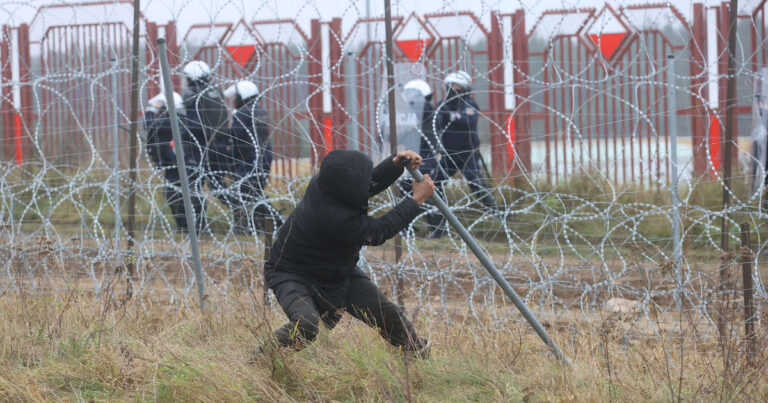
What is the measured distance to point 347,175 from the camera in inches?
162

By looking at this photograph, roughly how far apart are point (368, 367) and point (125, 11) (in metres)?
10.4

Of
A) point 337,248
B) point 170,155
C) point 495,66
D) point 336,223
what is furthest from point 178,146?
point 495,66

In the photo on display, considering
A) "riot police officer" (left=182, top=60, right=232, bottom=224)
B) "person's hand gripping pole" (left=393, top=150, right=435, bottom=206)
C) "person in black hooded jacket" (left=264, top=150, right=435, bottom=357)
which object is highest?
"riot police officer" (left=182, top=60, right=232, bottom=224)

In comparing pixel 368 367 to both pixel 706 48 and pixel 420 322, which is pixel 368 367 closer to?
pixel 420 322

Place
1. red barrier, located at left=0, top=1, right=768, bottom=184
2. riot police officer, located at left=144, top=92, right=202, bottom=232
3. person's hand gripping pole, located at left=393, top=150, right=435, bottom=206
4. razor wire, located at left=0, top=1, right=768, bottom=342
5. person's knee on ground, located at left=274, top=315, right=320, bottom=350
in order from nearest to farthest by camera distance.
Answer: person's hand gripping pole, located at left=393, top=150, right=435, bottom=206 → person's knee on ground, located at left=274, top=315, right=320, bottom=350 → razor wire, located at left=0, top=1, right=768, bottom=342 → riot police officer, located at left=144, top=92, right=202, bottom=232 → red barrier, located at left=0, top=1, right=768, bottom=184

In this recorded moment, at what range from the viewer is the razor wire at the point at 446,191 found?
5.59 m

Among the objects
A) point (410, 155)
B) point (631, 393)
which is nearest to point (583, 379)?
point (631, 393)

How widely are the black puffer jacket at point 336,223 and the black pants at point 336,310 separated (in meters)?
0.06

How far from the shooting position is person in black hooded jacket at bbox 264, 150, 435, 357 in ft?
13.6

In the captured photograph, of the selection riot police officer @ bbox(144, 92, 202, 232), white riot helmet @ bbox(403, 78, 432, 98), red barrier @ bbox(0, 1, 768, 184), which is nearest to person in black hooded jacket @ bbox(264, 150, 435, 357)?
riot police officer @ bbox(144, 92, 202, 232)

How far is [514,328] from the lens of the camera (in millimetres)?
5418

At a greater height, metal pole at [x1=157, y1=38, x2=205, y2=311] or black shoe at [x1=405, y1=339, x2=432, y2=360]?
metal pole at [x1=157, y1=38, x2=205, y2=311]

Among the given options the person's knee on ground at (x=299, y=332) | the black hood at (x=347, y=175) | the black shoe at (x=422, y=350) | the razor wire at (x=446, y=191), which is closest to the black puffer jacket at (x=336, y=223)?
the black hood at (x=347, y=175)

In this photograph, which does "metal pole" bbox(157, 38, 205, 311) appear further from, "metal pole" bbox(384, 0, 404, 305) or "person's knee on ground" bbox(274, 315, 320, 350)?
"person's knee on ground" bbox(274, 315, 320, 350)
